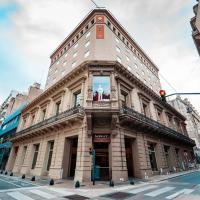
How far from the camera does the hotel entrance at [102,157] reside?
489 inches

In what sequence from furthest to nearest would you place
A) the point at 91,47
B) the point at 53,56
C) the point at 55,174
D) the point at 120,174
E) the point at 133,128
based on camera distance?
1. the point at 53,56
2. the point at 91,47
3. the point at 133,128
4. the point at 55,174
5. the point at 120,174

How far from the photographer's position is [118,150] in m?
12.1

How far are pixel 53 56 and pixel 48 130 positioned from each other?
1926cm

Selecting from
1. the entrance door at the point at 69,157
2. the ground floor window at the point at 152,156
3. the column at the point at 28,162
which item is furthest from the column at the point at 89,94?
the column at the point at 28,162

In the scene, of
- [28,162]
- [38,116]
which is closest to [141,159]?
[28,162]

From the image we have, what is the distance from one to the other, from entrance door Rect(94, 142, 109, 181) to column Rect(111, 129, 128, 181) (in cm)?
166

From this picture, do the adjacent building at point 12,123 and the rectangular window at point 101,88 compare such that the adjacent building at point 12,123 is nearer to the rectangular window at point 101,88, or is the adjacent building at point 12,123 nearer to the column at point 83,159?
the rectangular window at point 101,88

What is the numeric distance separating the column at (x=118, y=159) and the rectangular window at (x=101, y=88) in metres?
3.55

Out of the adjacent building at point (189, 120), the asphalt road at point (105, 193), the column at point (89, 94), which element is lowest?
the asphalt road at point (105, 193)

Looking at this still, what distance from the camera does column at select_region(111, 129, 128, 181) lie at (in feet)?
37.1

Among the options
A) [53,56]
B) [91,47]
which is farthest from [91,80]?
[53,56]

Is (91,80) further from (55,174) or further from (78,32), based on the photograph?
(78,32)

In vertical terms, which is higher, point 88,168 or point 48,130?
point 48,130

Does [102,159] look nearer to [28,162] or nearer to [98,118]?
[98,118]
